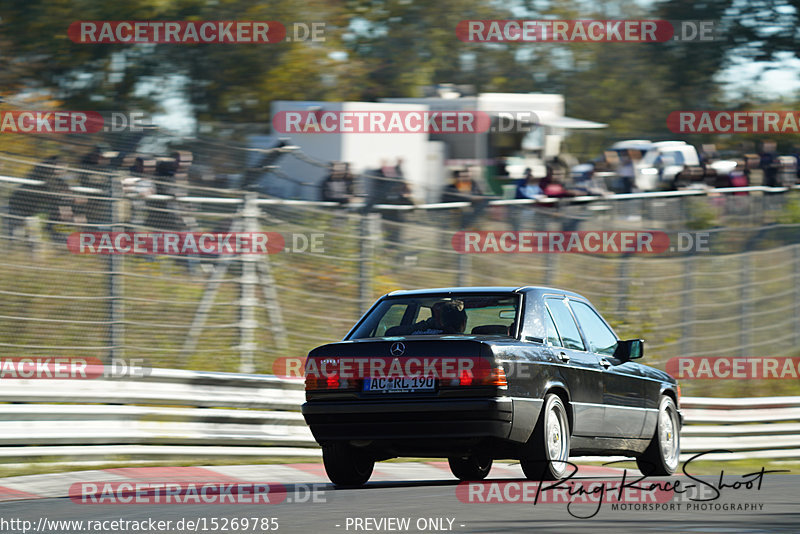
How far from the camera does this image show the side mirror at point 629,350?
1087cm

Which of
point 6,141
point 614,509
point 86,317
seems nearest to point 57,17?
point 6,141

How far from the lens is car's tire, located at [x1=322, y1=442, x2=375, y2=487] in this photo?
381 inches

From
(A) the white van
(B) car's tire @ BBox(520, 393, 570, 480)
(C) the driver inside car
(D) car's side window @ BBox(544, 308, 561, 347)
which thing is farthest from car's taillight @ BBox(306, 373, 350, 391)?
(A) the white van

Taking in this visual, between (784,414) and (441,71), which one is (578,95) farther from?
(784,414)

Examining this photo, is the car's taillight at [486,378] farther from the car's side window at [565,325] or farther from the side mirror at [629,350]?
the side mirror at [629,350]

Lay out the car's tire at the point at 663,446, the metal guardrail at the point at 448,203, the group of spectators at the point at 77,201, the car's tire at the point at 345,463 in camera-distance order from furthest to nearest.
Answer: the metal guardrail at the point at 448,203
the group of spectators at the point at 77,201
the car's tire at the point at 663,446
the car's tire at the point at 345,463

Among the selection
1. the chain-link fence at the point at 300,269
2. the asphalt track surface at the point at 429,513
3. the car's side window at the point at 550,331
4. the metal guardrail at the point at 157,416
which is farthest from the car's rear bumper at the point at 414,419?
the chain-link fence at the point at 300,269

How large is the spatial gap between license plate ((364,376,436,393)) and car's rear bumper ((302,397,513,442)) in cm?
9

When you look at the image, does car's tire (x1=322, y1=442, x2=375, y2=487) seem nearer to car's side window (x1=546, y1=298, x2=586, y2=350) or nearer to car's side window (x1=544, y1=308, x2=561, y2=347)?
car's side window (x1=544, y1=308, x2=561, y2=347)

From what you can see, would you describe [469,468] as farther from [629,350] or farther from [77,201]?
[77,201]

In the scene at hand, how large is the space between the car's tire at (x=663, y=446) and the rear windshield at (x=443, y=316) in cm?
247

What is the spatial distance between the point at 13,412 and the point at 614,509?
17.6ft

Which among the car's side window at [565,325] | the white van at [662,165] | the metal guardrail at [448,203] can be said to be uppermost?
the white van at [662,165]

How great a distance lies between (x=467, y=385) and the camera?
8.95 metres
